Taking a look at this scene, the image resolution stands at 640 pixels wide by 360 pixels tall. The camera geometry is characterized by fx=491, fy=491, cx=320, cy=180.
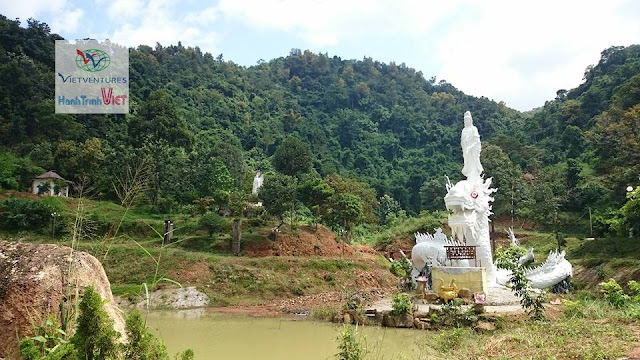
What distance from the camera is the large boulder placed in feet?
11.4

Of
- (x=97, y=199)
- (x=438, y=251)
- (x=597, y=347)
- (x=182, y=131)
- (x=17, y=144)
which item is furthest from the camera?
(x=182, y=131)

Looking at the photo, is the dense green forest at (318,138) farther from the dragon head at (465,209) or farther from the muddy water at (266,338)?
the dragon head at (465,209)

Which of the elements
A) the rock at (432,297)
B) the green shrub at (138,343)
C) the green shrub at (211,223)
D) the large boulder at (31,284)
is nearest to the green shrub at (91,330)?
the green shrub at (138,343)

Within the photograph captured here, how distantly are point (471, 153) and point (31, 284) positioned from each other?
1311 cm

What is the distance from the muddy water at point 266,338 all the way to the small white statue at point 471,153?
643 cm

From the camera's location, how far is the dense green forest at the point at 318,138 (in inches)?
1000

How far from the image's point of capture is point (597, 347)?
4895 millimetres

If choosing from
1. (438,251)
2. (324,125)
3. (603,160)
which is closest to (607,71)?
(603,160)

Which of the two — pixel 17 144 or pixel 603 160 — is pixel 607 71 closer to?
pixel 603 160

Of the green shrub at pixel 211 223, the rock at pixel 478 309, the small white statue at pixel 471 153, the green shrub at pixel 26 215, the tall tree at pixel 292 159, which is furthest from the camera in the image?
the tall tree at pixel 292 159

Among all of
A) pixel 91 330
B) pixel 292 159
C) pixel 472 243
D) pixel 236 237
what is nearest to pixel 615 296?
pixel 472 243

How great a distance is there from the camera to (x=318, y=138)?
52.3m

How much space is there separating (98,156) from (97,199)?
245 cm

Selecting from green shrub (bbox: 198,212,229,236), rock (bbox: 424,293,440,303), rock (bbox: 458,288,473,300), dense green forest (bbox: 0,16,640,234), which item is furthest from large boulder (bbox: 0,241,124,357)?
green shrub (bbox: 198,212,229,236)
